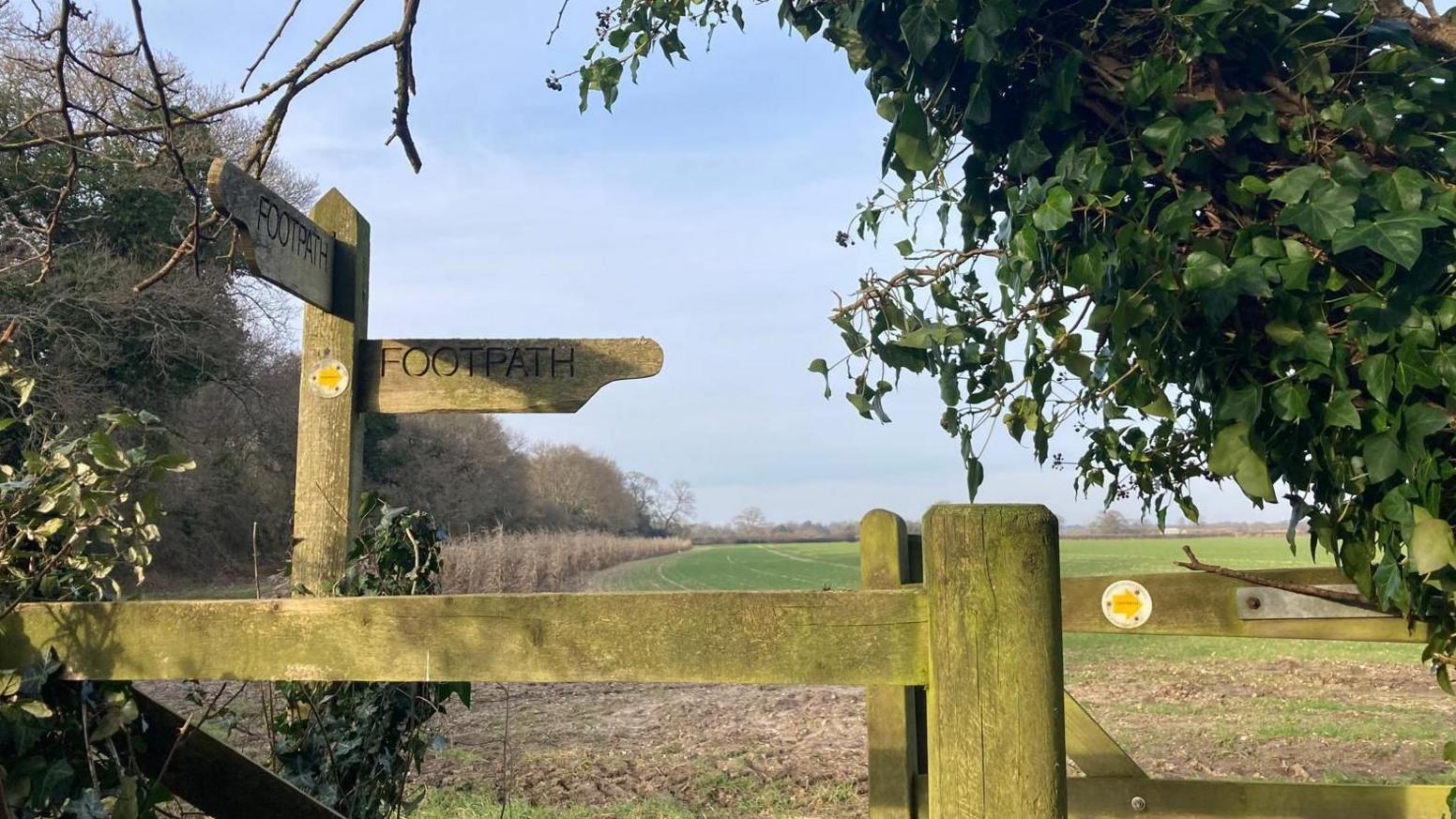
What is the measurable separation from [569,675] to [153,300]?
59.7 feet

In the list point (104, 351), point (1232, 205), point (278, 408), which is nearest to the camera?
point (1232, 205)

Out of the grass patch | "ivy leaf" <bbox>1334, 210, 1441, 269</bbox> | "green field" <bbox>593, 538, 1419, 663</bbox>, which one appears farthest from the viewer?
"green field" <bbox>593, 538, 1419, 663</bbox>

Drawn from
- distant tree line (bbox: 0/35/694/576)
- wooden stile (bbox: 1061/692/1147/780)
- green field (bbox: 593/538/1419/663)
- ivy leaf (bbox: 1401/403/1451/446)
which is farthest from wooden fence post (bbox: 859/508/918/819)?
distant tree line (bbox: 0/35/694/576)

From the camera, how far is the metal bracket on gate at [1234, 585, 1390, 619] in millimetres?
2015

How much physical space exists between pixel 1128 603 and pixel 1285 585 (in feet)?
1.16

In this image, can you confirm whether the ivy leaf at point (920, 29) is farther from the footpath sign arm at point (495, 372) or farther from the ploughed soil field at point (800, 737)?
the ploughed soil field at point (800, 737)

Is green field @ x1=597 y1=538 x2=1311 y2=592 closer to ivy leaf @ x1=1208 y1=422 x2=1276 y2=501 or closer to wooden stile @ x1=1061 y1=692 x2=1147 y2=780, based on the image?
wooden stile @ x1=1061 y1=692 x2=1147 y2=780

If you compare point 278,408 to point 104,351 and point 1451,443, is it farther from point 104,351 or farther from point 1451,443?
point 1451,443

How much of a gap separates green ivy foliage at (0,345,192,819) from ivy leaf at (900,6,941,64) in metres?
1.47

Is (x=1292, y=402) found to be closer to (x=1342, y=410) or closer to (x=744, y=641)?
(x=1342, y=410)

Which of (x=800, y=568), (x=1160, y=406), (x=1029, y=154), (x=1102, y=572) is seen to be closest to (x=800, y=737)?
(x=1160, y=406)

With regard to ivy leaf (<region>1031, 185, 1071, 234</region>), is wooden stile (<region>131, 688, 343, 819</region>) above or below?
below

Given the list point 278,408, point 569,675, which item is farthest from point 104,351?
point 569,675

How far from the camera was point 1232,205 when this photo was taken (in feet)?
5.39
